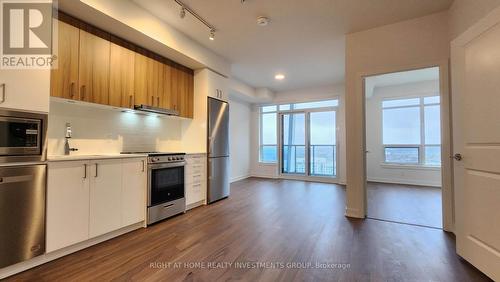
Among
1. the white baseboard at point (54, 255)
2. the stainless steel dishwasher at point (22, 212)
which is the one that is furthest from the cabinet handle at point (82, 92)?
the white baseboard at point (54, 255)

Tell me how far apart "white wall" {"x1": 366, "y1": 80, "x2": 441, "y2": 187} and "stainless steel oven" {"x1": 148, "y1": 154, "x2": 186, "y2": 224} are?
18.0 feet

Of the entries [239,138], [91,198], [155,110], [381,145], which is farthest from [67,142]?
[381,145]

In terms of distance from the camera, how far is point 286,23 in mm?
2996

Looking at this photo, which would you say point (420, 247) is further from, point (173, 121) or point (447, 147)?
point (173, 121)

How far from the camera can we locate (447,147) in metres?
2.69

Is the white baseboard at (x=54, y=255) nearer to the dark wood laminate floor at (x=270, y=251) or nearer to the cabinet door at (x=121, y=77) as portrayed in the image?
the dark wood laminate floor at (x=270, y=251)

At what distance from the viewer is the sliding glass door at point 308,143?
6.24 metres

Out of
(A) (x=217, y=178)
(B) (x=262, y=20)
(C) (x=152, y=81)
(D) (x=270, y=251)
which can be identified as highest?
(B) (x=262, y=20)

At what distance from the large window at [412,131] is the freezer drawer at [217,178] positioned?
4.77m

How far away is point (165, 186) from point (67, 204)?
1.16 m

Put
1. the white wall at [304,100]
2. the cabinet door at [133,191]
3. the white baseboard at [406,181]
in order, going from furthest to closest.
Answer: the white wall at [304,100]
the white baseboard at [406,181]
the cabinet door at [133,191]

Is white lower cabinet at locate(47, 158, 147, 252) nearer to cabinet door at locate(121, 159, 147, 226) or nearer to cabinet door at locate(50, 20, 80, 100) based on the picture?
cabinet door at locate(121, 159, 147, 226)

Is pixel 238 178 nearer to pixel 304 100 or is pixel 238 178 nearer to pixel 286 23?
pixel 304 100

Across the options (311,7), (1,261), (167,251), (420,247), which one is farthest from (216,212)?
(311,7)
